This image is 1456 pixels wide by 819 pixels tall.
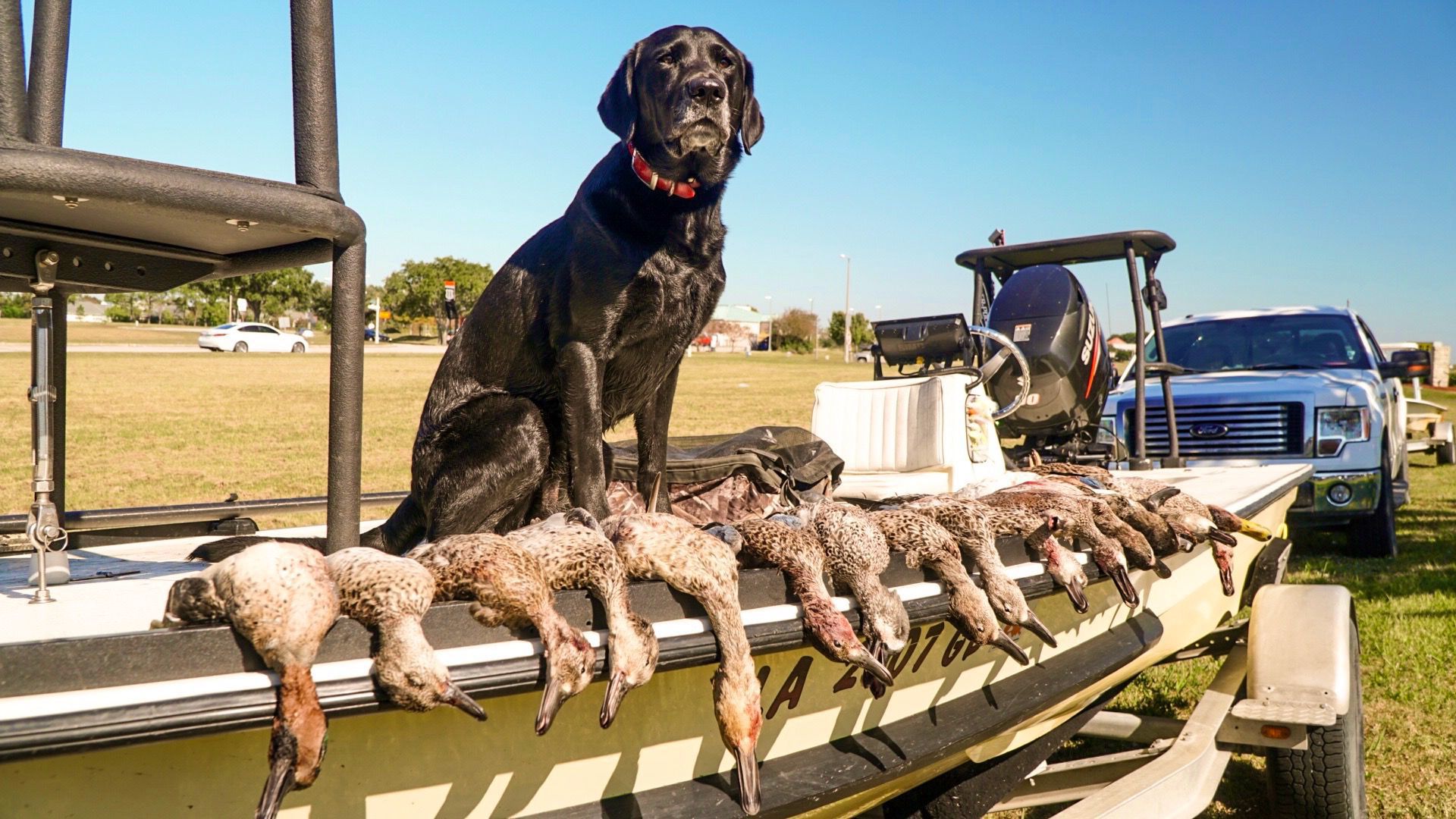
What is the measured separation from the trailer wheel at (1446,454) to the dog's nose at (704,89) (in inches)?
588

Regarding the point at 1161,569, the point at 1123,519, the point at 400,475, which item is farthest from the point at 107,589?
the point at 400,475

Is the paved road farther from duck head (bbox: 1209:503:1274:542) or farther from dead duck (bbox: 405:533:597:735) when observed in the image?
dead duck (bbox: 405:533:597:735)

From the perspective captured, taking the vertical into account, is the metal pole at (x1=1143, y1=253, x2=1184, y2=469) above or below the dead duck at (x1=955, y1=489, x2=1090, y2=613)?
above

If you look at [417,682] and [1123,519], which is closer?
[417,682]

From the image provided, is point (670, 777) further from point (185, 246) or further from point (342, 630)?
point (185, 246)

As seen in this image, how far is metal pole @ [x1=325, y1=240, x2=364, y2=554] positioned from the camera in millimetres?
1697

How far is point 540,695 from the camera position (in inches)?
60.0

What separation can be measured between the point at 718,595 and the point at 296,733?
25.7 inches

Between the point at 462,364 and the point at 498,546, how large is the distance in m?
1.12

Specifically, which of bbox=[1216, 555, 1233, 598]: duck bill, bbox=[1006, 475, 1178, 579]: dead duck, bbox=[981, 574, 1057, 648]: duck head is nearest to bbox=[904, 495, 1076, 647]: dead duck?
bbox=[981, 574, 1057, 648]: duck head

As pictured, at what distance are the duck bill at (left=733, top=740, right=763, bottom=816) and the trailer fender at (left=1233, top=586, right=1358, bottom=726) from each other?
1.88 m

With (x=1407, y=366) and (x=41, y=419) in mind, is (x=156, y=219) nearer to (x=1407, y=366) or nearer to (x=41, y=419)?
(x=41, y=419)

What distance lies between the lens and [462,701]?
1310 millimetres

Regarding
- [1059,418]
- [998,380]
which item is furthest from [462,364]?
[1059,418]
